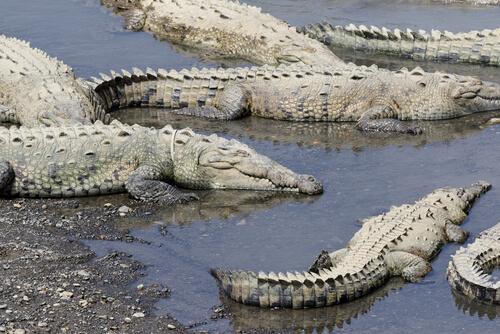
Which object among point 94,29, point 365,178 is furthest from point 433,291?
point 94,29

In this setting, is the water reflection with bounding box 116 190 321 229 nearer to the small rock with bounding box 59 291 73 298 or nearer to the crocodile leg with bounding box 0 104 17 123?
the small rock with bounding box 59 291 73 298

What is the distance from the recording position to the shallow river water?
525 cm

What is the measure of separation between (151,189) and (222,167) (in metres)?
0.82

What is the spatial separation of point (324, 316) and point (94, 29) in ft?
35.7

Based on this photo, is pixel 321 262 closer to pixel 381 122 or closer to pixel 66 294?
pixel 66 294

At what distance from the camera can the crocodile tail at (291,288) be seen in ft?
17.1

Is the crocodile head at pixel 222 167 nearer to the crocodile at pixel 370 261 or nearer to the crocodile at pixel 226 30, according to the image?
the crocodile at pixel 370 261

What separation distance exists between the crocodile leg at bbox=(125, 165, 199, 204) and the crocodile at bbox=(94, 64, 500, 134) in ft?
8.83

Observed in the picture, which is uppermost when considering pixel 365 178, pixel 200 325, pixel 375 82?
pixel 375 82

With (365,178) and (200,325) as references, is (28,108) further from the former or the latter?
(200,325)

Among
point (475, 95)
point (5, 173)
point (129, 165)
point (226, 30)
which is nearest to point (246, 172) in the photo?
point (129, 165)

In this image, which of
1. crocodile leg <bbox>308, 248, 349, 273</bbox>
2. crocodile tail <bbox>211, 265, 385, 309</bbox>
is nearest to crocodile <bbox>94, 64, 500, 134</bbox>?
crocodile leg <bbox>308, 248, 349, 273</bbox>

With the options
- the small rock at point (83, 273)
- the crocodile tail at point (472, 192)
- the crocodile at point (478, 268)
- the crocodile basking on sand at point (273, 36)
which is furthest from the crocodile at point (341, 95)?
the small rock at point (83, 273)

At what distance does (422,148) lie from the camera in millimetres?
8648
